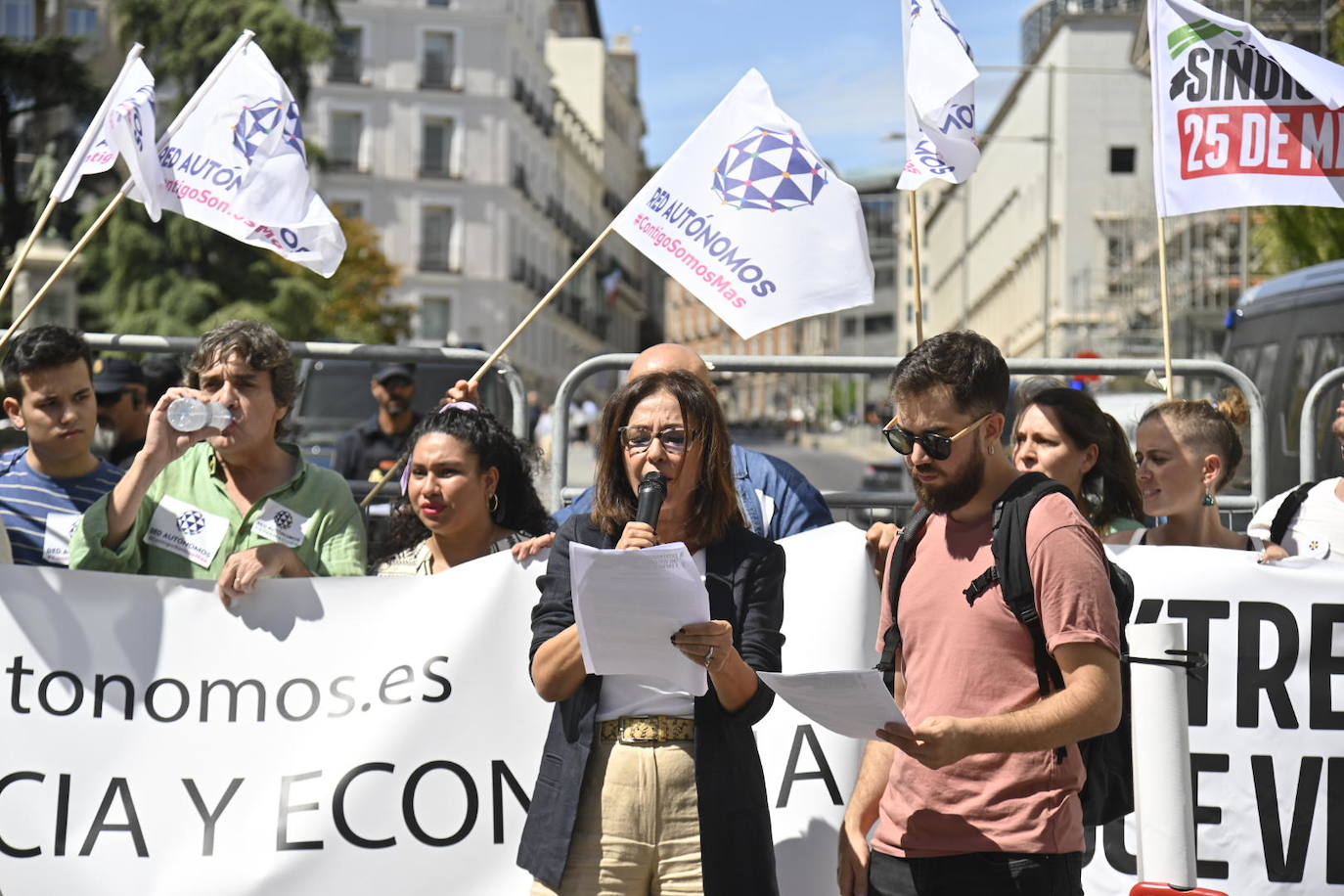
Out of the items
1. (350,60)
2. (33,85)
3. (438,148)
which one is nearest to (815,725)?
(33,85)

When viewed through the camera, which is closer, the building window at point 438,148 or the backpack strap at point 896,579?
the backpack strap at point 896,579

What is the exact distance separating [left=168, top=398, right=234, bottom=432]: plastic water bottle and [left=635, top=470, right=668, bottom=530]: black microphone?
153 cm

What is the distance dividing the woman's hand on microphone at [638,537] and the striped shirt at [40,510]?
237 centimetres

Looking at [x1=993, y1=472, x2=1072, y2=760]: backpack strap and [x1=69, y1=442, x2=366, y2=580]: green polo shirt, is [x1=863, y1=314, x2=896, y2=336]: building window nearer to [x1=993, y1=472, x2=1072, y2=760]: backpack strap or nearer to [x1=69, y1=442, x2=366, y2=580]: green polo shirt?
[x1=69, y1=442, x2=366, y2=580]: green polo shirt

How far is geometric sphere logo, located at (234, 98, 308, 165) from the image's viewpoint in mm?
5805

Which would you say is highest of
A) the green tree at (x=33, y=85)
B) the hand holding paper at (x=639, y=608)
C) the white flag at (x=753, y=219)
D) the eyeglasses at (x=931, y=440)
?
the green tree at (x=33, y=85)

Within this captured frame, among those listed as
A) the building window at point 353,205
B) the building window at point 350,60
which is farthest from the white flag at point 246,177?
the building window at point 350,60

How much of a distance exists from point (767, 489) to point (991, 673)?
60.5 inches

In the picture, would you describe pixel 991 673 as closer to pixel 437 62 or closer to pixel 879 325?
pixel 437 62

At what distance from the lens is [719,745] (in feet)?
12.0

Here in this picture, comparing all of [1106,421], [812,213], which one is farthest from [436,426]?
[1106,421]

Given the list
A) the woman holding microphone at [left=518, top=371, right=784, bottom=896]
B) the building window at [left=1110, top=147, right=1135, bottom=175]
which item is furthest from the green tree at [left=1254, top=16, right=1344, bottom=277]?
the building window at [left=1110, top=147, right=1135, bottom=175]

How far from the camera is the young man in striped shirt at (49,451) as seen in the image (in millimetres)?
5121

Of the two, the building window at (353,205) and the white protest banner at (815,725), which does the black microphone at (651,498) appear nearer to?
the white protest banner at (815,725)
